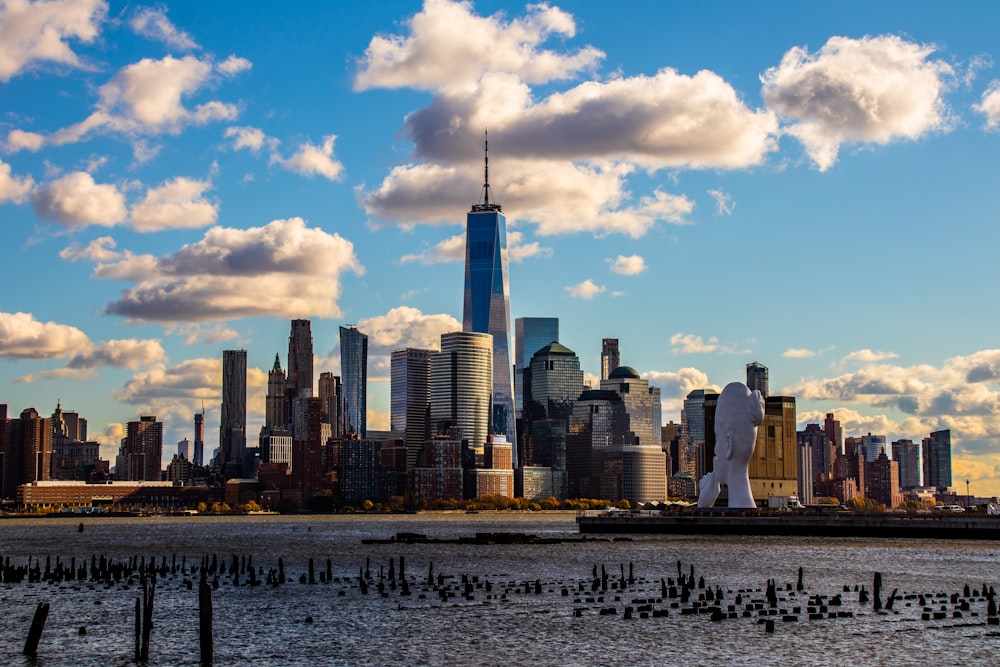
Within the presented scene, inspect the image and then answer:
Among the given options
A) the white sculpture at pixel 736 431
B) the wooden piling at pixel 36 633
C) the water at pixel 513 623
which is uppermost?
the white sculpture at pixel 736 431

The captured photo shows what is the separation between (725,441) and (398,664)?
10614cm

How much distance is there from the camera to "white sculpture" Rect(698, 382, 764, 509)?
151125 millimetres

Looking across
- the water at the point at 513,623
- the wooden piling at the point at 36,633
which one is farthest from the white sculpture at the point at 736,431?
the wooden piling at the point at 36,633

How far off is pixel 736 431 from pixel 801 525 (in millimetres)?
12607

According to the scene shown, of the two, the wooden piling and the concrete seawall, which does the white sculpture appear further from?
the wooden piling

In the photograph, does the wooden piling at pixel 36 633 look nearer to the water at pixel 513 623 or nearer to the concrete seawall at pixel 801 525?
the water at pixel 513 623

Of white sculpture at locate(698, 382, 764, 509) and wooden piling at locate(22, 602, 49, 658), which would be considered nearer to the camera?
wooden piling at locate(22, 602, 49, 658)

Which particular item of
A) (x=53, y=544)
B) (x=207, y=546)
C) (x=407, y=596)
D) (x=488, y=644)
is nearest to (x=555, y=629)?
(x=488, y=644)

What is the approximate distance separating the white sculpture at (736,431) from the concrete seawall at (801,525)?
499 centimetres

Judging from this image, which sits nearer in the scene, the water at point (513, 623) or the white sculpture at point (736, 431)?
the water at point (513, 623)

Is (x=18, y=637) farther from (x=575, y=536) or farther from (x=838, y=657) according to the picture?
(x=575, y=536)

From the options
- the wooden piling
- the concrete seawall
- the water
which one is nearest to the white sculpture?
the concrete seawall

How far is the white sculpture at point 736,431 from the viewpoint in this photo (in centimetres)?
15112

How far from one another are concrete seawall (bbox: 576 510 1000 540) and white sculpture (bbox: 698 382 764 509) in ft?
16.4
